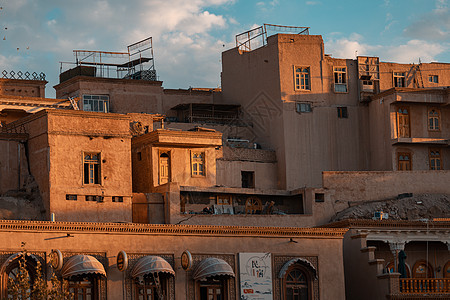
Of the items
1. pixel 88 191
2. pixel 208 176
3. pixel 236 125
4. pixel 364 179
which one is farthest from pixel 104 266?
pixel 236 125

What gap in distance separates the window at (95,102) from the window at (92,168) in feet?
44.2

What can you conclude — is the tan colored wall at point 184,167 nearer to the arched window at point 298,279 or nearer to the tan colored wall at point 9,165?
the tan colored wall at point 9,165

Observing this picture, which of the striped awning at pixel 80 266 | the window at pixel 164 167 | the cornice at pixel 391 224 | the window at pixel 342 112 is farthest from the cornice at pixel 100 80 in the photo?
the striped awning at pixel 80 266

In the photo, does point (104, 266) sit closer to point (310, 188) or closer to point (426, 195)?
Result: point (310, 188)

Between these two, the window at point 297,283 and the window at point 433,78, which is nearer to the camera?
the window at point 297,283

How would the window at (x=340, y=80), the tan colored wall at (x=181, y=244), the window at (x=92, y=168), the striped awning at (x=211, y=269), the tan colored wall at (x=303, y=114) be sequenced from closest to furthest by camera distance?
the tan colored wall at (x=181, y=244) → the striped awning at (x=211, y=269) → the window at (x=92, y=168) → the tan colored wall at (x=303, y=114) → the window at (x=340, y=80)

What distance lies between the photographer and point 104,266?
36812mm

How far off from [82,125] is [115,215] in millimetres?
4075

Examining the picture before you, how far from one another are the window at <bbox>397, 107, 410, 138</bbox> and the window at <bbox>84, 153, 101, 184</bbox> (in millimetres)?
19314

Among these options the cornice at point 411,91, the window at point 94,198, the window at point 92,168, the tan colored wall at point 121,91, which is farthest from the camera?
the tan colored wall at point 121,91

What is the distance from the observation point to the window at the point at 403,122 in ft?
189

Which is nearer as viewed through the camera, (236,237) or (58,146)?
(236,237)

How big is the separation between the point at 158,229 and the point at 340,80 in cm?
2457

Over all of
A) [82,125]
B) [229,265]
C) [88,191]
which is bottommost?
[229,265]
